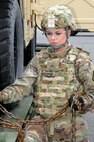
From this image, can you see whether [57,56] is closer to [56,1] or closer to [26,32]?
[26,32]

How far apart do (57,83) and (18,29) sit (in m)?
2.18

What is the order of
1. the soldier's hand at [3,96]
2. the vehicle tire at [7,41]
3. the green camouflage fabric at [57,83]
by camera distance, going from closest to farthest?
1. the soldier's hand at [3,96]
2. the green camouflage fabric at [57,83]
3. the vehicle tire at [7,41]

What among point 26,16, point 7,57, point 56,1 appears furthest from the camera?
point 56,1

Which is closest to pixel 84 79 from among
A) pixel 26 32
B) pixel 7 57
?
pixel 7 57

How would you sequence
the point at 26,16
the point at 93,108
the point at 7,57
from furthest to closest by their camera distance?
1. the point at 26,16
2. the point at 7,57
3. the point at 93,108

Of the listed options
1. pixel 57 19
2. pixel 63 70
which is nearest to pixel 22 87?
pixel 63 70

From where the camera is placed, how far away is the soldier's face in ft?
12.4

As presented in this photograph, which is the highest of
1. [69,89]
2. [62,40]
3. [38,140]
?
[62,40]

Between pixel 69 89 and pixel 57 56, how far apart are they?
26 cm

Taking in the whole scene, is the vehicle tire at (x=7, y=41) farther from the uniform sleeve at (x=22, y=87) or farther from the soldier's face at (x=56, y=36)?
the soldier's face at (x=56, y=36)

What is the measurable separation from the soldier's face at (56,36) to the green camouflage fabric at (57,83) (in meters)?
0.13

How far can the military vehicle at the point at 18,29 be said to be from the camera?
196 inches

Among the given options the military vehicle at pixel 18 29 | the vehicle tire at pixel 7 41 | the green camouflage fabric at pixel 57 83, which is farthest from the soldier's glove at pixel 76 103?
the vehicle tire at pixel 7 41

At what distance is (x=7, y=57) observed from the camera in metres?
4.98
